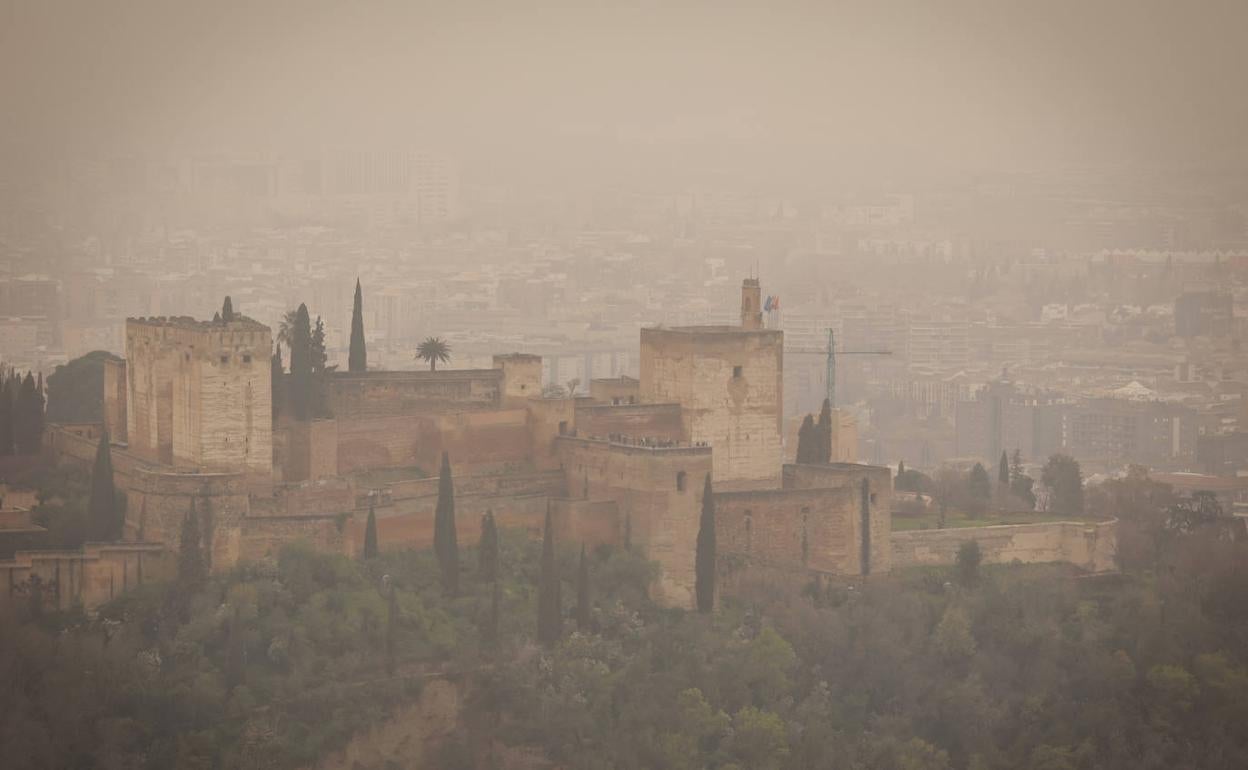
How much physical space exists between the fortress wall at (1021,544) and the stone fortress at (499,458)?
0.19 feet

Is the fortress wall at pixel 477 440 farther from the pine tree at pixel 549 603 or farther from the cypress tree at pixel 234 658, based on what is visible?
the cypress tree at pixel 234 658

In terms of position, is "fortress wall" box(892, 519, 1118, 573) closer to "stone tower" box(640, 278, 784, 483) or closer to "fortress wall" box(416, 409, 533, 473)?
"stone tower" box(640, 278, 784, 483)

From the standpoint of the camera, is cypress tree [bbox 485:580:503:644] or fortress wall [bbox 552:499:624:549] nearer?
cypress tree [bbox 485:580:503:644]

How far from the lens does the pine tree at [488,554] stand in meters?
33.8

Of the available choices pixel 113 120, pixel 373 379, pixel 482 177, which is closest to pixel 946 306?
pixel 482 177

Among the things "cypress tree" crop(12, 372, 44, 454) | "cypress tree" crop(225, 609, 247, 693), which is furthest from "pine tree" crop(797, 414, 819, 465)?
"cypress tree" crop(225, 609, 247, 693)

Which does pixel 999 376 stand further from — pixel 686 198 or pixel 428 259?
pixel 686 198

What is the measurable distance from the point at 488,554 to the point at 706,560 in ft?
9.70

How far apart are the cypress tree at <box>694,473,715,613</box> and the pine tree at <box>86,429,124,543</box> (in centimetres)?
732

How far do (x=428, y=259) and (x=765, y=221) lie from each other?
2148 cm

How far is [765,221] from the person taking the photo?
125 metres

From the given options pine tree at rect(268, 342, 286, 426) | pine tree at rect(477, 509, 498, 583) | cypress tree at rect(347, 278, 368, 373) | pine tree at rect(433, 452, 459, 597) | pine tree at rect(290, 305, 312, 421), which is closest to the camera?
pine tree at rect(433, 452, 459, 597)

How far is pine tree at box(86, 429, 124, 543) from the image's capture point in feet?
107

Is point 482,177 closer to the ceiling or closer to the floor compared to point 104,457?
closer to the ceiling
